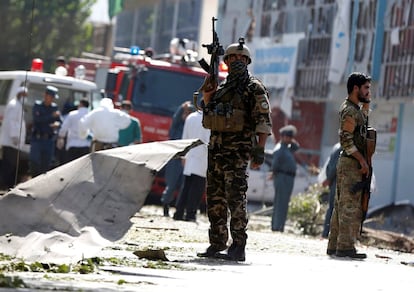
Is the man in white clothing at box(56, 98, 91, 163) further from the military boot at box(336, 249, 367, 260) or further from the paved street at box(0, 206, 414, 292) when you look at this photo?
the military boot at box(336, 249, 367, 260)

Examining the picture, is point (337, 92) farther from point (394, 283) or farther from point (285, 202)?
point (394, 283)

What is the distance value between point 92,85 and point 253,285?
1645 cm

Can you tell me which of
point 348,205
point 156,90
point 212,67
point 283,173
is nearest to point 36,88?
point 156,90

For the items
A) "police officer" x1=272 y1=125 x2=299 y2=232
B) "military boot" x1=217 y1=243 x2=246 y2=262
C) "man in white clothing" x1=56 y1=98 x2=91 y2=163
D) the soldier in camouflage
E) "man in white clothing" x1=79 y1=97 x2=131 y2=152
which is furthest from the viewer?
"man in white clothing" x1=56 y1=98 x2=91 y2=163

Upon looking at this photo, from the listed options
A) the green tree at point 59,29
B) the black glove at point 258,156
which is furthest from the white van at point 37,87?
the green tree at point 59,29

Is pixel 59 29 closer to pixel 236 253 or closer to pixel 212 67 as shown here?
pixel 212 67

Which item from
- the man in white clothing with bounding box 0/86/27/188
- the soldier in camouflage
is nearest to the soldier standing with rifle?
the soldier in camouflage

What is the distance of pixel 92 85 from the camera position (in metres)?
25.2

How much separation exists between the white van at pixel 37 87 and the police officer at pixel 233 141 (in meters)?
11.9

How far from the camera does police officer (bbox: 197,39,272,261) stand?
11.3m

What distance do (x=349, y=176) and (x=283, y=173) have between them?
310 inches

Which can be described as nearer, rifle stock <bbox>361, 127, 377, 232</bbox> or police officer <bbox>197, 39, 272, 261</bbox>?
police officer <bbox>197, 39, 272, 261</bbox>

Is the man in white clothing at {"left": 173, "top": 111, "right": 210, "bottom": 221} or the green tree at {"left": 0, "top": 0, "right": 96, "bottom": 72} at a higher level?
the green tree at {"left": 0, "top": 0, "right": 96, "bottom": 72}

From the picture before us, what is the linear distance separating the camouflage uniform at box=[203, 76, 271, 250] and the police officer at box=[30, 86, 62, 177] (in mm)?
11504
